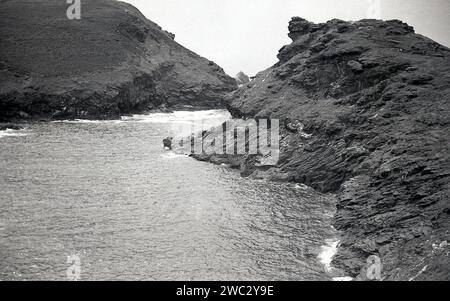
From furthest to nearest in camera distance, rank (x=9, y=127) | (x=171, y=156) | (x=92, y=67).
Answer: (x=92, y=67)
(x=9, y=127)
(x=171, y=156)

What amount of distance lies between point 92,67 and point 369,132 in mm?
74457

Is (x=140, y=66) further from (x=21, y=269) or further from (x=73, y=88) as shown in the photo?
(x=21, y=269)

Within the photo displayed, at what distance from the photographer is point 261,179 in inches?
1890

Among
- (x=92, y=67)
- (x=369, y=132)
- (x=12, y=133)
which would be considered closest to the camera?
(x=369, y=132)

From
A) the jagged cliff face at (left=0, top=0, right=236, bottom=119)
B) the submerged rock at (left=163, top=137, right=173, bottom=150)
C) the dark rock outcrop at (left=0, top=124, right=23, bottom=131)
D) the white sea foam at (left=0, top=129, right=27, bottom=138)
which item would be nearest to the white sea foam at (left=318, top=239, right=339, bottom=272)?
the submerged rock at (left=163, top=137, right=173, bottom=150)

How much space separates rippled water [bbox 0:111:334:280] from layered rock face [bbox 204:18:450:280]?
2.81 metres

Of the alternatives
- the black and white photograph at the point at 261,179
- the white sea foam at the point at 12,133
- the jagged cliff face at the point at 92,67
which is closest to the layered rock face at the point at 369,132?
the black and white photograph at the point at 261,179

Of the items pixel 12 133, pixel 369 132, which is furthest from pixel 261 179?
pixel 12 133

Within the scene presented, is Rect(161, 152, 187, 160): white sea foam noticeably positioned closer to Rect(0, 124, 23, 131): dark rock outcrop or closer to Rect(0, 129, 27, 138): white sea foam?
Rect(0, 129, 27, 138): white sea foam

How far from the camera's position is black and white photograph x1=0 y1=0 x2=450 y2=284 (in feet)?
88.1

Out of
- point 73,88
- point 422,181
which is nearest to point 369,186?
point 422,181

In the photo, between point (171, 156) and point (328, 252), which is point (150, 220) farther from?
point (171, 156)
